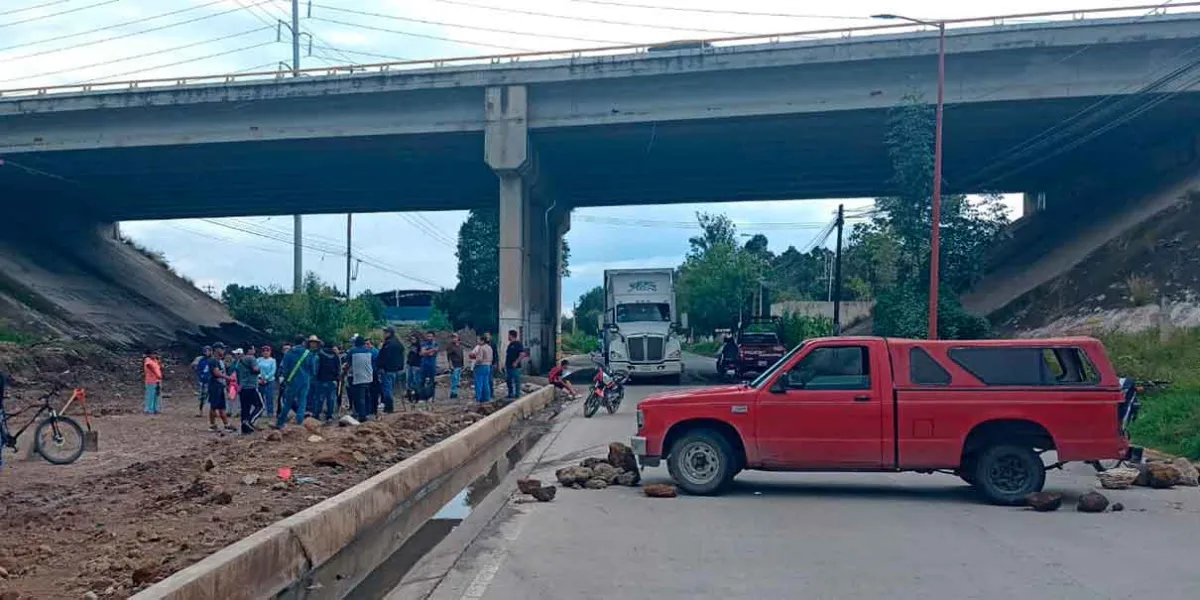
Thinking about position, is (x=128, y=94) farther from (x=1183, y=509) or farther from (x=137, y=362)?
(x=1183, y=509)

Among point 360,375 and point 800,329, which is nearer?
point 360,375

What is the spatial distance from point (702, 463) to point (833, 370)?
180 cm

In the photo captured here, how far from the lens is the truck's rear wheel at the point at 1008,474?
38.5 ft

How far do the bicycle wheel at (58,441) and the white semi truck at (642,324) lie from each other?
72.2 feet

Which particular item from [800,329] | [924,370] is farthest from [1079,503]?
[800,329]

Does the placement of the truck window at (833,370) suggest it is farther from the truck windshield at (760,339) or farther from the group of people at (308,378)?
the truck windshield at (760,339)

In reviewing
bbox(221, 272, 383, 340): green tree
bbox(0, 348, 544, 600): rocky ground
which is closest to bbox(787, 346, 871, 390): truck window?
bbox(0, 348, 544, 600): rocky ground

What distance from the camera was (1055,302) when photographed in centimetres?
3662

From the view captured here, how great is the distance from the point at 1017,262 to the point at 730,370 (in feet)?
43.9

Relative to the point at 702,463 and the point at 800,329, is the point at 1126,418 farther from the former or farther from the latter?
the point at 800,329

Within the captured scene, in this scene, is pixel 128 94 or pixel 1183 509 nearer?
pixel 1183 509

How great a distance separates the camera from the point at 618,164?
4372cm

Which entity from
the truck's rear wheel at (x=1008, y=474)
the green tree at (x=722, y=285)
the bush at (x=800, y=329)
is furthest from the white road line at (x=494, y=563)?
the green tree at (x=722, y=285)

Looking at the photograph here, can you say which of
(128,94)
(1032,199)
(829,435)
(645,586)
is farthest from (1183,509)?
(1032,199)
